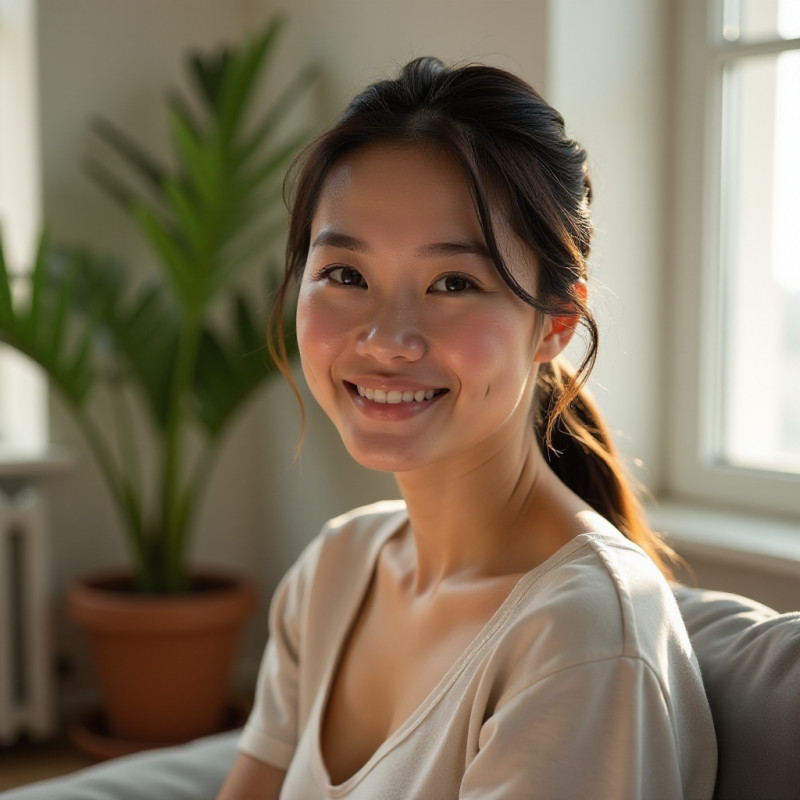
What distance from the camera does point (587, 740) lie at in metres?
0.92

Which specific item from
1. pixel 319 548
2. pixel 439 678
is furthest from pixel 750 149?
pixel 439 678

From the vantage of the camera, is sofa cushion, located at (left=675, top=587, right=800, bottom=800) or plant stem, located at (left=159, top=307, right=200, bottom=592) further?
plant stem, located at (left=159, top=307, right=200, bottom=592)

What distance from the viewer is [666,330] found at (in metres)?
2.34

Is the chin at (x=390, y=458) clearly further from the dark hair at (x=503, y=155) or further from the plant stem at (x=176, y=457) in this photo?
the plant stem at (x=176, y=457)

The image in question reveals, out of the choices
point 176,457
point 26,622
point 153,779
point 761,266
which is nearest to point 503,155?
point 153,779

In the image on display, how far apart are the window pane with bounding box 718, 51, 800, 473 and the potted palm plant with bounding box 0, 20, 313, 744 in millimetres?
1080

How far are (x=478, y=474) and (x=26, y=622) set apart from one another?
2.05 meters

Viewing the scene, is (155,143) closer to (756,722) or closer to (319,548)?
(319,548)

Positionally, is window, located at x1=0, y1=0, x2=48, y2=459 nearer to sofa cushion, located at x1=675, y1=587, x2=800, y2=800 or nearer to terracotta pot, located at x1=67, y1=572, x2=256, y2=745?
terracotta pot, located at x1=67, y1=572, x2=256, y2=745

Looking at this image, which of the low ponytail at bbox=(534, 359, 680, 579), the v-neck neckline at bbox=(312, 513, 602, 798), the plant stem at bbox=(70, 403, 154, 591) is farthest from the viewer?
the plant stem at bbox=(70, 403, 154, 591)

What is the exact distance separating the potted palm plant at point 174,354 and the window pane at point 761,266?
1080mm

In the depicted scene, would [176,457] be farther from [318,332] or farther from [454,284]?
[454,284]

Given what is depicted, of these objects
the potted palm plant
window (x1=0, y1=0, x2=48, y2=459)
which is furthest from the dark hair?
window (x1=0, y1=0, x2=48, y2=459)

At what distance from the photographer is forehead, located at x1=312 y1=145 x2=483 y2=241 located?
1116 millimetres
